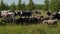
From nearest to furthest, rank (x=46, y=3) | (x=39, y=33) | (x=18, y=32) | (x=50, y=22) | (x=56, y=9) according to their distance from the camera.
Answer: (x=39, y=33), (x=18, y=32), (x=50, y=22), (x=56, y=9), (x=46, y=3)

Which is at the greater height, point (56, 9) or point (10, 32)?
point (10, 32)

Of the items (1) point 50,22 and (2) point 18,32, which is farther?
(1) point 50,22

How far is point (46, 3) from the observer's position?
232 ft

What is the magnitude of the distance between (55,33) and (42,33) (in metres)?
0.93

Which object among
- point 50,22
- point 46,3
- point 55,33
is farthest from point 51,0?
point 55,33

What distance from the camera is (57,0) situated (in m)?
52.9

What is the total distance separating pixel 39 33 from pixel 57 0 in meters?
43.6

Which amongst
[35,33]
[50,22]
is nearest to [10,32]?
[35,33]

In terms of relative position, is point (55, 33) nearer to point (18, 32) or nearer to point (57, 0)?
point (18, 32)

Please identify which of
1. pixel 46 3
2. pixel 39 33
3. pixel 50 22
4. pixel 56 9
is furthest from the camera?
pixel 46 3

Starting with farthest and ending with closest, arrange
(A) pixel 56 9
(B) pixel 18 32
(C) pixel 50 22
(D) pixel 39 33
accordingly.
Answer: (A) pixel 56 9 < (C) pixel 50 22 < (B) pixel 18 32 < (D) pixel 39 33

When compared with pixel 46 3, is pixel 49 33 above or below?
above

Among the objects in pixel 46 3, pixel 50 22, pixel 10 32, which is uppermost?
pixel 10 32

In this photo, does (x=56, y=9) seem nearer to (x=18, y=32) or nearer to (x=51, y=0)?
(x=51, y=0)
